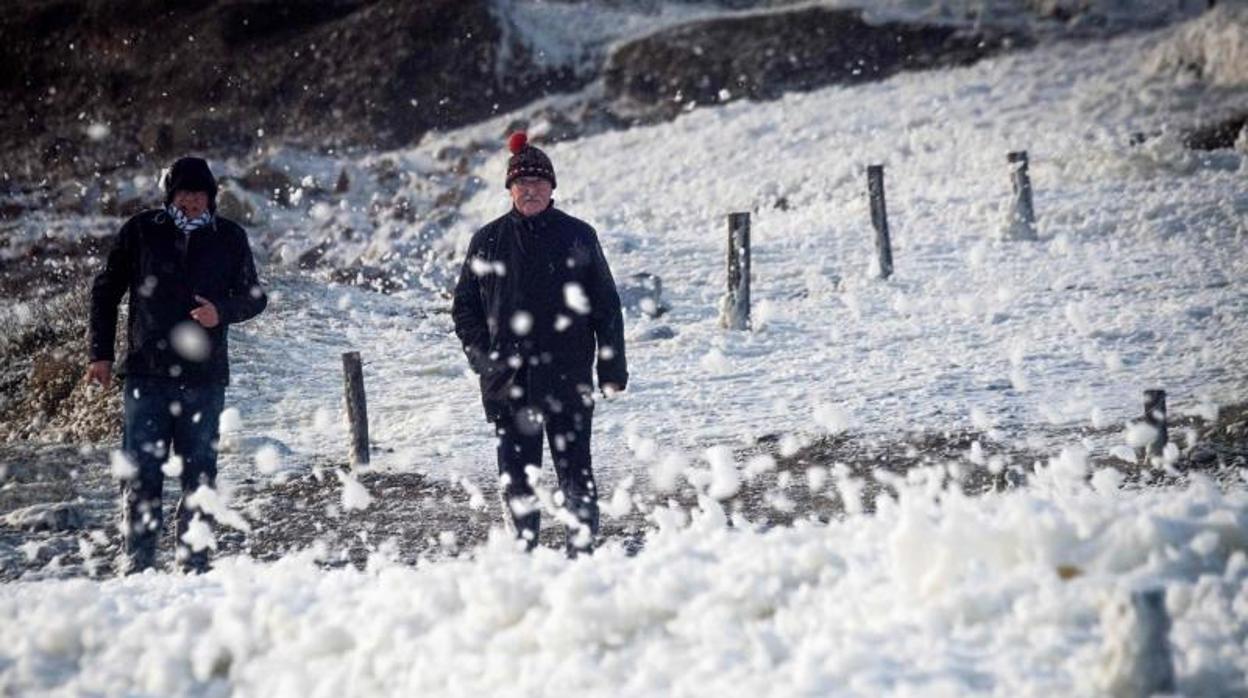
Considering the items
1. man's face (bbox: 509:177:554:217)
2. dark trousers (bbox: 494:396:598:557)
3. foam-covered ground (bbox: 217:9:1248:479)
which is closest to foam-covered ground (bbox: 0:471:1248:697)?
dark trousers (bbox: 494:396:598:557)

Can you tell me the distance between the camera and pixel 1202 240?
14.7 meters

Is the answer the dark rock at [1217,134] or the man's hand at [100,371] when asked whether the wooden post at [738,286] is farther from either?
the dark rock at [1217,134]

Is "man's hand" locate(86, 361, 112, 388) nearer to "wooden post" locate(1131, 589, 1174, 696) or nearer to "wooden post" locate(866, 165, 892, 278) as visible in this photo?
"wooden post" locate(1131, 589, 1174, 696)

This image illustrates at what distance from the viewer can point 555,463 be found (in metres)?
5.50

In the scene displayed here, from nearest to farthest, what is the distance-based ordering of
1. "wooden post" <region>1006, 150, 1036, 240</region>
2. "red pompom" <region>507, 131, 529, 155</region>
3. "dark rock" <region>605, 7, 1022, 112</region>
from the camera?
1. "red pompom" <region>507, 131, 529, 155</region>
2. "wooden post" <region>1006, 150, 1036, 240</region>
3. "dark rock" <region>605, 7, 1022, 112</region>

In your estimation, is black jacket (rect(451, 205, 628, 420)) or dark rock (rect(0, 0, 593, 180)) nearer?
black jacket (rect(451, 205, 628, 420))

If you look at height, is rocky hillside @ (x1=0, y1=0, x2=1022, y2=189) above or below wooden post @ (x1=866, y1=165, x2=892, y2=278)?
above

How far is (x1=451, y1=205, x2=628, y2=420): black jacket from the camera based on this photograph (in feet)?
18.0

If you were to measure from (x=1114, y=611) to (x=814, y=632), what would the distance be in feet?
2.55

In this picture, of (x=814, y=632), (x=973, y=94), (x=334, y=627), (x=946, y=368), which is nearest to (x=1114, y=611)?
(x=814, y=632)

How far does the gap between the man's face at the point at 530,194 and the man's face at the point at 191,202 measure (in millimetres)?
1579

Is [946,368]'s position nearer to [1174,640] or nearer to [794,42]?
[1174,640]

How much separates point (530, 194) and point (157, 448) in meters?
2.15

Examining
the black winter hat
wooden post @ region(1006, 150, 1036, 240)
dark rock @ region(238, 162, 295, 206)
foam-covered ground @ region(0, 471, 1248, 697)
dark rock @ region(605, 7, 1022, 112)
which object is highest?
dark rock @ region(605, 7, 1022, 112)
